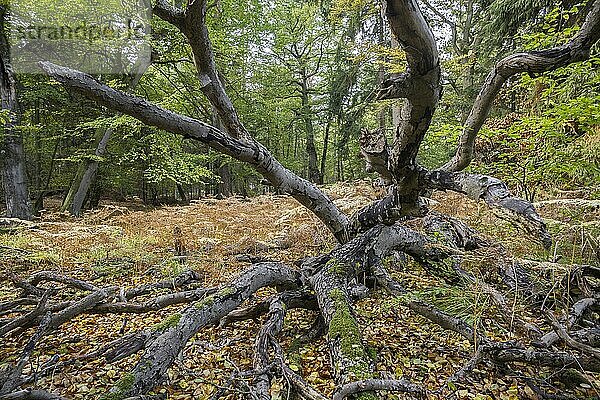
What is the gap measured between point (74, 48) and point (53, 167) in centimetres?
570

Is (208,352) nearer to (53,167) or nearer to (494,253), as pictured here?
(494,253)

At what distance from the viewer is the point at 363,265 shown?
3176 millimetres

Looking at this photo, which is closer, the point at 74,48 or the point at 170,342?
the point at 170,342

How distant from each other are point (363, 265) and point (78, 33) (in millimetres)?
11438

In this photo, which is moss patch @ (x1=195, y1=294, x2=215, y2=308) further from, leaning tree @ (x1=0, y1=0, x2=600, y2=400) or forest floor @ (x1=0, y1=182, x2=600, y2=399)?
forest floor @ (x1=0, y1=182, x2=600, y2=399)

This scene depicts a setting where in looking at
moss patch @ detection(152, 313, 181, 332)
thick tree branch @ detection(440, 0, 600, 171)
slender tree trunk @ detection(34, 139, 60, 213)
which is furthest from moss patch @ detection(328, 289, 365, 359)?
slender tree trunk @ detection(34, 139, 60, 213)

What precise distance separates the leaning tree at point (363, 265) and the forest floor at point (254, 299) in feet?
0.67

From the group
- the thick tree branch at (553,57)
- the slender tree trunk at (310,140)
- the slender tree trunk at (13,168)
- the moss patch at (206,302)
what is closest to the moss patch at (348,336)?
the moss patch at (206,302)

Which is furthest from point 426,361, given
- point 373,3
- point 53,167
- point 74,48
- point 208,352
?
point 53,167

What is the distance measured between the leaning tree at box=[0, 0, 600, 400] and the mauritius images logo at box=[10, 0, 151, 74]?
322 inches

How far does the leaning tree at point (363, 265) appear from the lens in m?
1.91

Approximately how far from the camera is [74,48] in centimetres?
1046

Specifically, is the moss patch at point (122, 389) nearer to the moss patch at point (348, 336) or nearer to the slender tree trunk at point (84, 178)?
the moss patch at point (348, 336)

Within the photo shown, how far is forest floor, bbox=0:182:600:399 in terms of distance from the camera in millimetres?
2393
